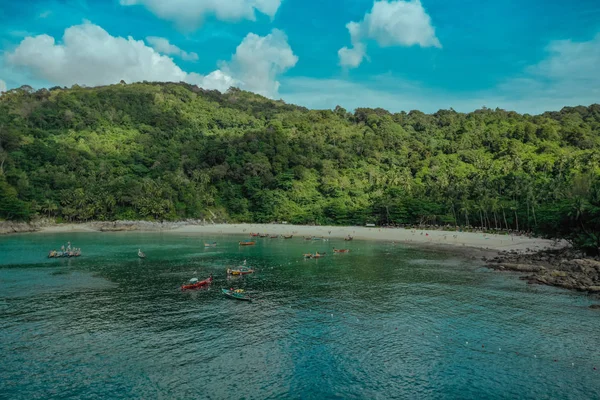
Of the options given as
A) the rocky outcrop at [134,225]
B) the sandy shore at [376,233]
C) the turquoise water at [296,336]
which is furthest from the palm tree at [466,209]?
the rocky outcrop at [134,225]

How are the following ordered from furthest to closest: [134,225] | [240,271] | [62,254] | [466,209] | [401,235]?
1. [134,225]
2. [466,209]
3. [401,235]
4. [62,254]
5. [240,271]

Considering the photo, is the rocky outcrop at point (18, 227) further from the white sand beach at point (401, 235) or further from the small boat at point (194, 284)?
the small boat at point (194, 284)

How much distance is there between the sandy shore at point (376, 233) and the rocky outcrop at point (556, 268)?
920cm

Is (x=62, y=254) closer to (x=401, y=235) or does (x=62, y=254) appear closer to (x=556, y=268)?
(x=401, y=235)

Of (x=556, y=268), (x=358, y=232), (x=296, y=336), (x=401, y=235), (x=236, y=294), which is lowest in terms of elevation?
(x=296, y=336)

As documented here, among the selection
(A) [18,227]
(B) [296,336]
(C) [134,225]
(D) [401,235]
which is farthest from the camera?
(C) [134,225]

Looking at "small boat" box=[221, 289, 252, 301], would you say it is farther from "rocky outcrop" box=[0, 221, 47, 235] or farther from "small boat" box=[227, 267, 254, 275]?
"rocky outcrop" box=[0, 221, 47, 235]

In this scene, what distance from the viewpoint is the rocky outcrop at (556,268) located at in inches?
1843

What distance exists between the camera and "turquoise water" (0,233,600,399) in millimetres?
23953

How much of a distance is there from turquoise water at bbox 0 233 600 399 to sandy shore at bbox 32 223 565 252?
103 ft

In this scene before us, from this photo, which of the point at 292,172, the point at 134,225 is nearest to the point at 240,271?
the point at 134,225

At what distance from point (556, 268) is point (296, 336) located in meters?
43.0

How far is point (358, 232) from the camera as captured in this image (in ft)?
372

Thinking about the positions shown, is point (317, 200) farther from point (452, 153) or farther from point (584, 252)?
point (584, 252)
